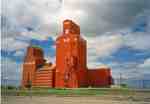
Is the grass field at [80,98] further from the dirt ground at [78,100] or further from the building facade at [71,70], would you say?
the building facade at [71,70]

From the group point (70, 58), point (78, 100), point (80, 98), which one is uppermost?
point (70, 58)

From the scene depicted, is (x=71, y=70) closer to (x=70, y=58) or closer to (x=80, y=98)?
(x=70, y=58)

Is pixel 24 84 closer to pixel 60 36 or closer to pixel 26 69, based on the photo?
pixel 26 69

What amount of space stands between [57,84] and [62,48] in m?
10.8

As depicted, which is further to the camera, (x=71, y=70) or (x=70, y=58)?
(x=70, y=58)

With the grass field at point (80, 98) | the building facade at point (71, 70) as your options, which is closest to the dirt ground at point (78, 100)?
the grass field at point (80, 98)

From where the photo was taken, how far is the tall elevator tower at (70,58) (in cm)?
7231

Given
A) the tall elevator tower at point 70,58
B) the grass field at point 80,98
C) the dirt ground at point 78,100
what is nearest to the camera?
the dirt ground at point 78,100

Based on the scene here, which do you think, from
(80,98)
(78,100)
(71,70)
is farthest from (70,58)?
(78,100)

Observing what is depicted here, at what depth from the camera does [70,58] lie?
241ft

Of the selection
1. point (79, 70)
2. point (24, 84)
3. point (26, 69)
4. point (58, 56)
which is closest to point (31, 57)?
point (26, 69)

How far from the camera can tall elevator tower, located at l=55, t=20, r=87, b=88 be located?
72312 millimetres

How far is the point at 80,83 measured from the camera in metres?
73.4

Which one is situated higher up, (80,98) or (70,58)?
(70,58)
